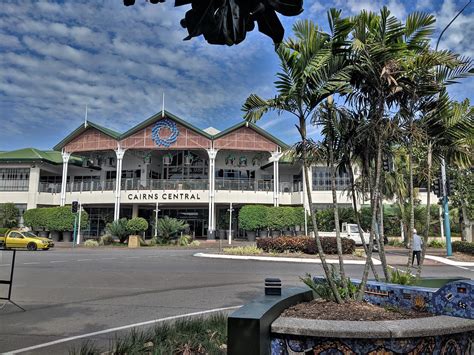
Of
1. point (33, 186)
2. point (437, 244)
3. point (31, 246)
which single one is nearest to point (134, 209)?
point (33, 186)

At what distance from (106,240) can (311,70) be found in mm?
30873

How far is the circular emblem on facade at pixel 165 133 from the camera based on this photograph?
36719 millimetres

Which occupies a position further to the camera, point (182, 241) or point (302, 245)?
point (182, 241)

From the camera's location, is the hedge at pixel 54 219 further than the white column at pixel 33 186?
No

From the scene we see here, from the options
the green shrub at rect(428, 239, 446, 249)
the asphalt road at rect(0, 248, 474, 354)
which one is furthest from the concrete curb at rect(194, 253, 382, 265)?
the green shrub at rect(428, 239, 446, 249)

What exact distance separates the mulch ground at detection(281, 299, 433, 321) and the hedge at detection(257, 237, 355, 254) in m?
17.6

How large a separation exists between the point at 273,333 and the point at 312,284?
6.07ft

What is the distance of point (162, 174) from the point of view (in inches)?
1665

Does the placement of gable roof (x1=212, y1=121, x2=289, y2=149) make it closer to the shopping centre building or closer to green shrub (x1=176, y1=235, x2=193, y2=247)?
the shopping centre building

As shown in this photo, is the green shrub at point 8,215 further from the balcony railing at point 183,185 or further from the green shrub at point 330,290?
the green shrub at point 330,290

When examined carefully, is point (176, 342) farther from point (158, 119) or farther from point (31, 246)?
point (158, 119)

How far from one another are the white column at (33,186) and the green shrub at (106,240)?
34.1ft

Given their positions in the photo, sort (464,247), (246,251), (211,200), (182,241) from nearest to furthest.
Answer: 1. (246,251)
2. (464,247)
3. (182,241)
4. (211,200)

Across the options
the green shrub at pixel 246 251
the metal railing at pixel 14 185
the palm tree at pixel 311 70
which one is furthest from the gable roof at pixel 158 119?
the palm tree at pixel 311 70
